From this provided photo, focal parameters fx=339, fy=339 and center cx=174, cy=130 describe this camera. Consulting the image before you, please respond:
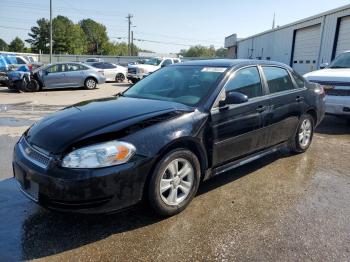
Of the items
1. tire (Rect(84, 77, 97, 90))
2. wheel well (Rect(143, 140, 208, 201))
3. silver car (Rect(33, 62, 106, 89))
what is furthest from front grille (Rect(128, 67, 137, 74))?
wheel well (Rect(143, 140, 208, 201))

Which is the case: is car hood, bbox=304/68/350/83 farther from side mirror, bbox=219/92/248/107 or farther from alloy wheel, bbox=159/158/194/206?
alloy wheel, bbox=159/158/194/206

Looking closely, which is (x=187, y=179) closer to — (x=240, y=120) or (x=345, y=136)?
(x=240, y=120)

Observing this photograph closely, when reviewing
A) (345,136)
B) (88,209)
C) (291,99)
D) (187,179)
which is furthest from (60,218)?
(345,136)

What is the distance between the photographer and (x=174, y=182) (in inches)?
136

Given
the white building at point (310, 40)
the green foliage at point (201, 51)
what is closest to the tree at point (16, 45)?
the green foliage at point (201, 51)

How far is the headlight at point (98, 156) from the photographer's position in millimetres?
2914

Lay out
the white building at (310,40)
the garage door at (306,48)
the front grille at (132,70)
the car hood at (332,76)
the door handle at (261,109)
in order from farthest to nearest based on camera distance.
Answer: the front grille at (132,70)
the garage door at (306,48)
the white building at (310,40)
the car hood at (332,76)
the door handle at (261,109)

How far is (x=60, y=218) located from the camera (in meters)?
3.44

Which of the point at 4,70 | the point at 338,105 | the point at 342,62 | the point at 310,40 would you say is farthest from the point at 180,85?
the point at 310,40

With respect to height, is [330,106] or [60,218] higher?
[330,106]

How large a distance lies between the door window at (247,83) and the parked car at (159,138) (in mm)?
14

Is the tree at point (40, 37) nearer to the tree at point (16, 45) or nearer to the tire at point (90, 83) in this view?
the tree at point (16, 45)

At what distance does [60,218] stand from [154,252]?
44.4 inches

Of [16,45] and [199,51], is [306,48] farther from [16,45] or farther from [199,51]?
[199,51]
